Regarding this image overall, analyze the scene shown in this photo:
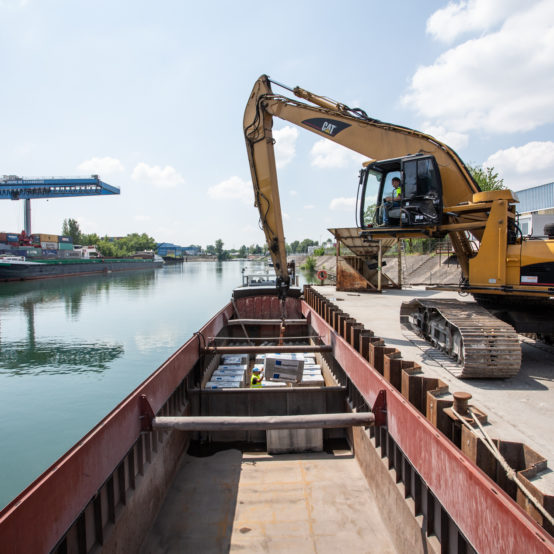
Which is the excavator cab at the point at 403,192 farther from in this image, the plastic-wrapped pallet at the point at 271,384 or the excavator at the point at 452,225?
the plastic-wrapped pallet at the point at 271,384

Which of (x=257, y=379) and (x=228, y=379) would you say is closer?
(x=228, y=379)

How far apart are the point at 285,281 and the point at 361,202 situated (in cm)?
344

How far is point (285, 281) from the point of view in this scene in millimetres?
10906

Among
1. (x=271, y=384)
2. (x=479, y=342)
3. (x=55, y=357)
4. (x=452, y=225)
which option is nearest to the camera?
(x=479, y=342)

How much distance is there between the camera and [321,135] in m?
9.46

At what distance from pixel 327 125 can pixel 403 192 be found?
300 centimetres

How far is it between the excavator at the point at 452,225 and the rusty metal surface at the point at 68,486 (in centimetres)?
466

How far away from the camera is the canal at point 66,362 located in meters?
8.87

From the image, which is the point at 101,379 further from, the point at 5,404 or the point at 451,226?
the point at 451,226

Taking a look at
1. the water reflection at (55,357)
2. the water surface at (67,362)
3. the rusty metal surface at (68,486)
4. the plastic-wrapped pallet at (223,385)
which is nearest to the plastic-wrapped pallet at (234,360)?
the plastic-wrapped pallet at (223,385)

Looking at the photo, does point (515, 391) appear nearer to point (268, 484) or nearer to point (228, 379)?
point (268, 484)

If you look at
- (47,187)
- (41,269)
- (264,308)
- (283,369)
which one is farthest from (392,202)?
(47,187)

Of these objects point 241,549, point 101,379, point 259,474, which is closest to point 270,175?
point 259,474

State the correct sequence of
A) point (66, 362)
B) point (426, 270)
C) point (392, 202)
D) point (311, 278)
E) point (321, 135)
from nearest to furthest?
point (392, 202), point (321, 135), point (66, 362), point (426, 270), point (311, 278)
